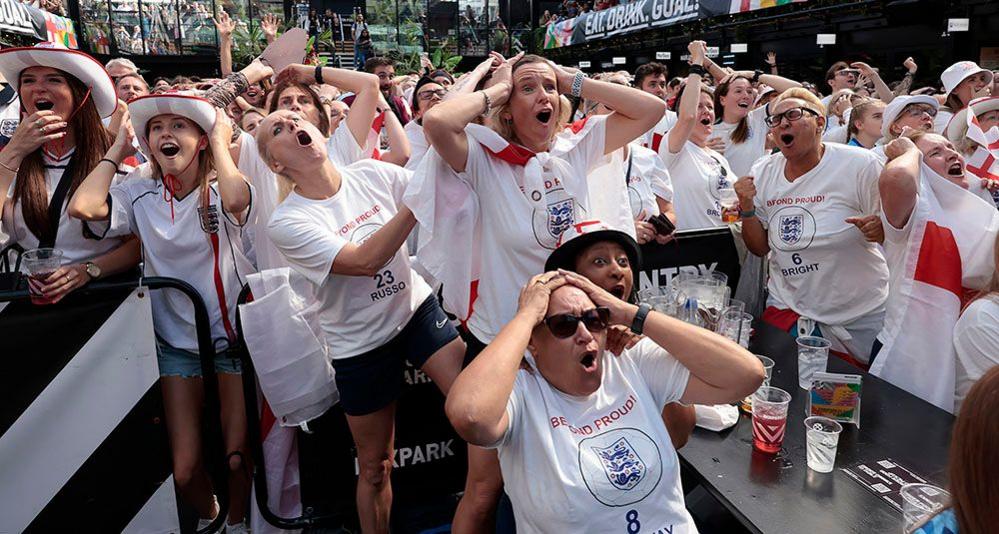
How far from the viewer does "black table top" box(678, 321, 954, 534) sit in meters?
1.68

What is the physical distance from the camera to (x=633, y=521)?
1705mm

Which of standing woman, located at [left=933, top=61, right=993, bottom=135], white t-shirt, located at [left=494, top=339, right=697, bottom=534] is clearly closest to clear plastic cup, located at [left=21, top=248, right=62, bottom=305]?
white t-shirt, located at [left=494, top=339, right=697, bottom=534]

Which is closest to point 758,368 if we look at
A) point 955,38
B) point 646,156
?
point 646,156

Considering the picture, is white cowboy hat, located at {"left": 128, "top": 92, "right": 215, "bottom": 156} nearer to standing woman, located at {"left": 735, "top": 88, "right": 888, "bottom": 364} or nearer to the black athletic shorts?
the black athletic shorts

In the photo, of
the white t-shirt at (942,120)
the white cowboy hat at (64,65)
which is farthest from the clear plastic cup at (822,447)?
the white t-shirt at (942,120)

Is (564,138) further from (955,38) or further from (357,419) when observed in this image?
(955,38)

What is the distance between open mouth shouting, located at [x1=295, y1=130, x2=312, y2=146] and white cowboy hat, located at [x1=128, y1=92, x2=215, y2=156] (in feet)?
1.87

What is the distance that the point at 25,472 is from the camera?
247cm

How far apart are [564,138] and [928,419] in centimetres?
157

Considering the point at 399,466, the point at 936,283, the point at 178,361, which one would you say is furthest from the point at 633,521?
the point at 178,361

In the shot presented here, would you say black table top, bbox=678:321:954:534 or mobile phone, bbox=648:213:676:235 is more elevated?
mobile phone, bbox=648:213:676:235

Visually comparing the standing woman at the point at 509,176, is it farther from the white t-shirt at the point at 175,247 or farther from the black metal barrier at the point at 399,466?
the white t-shirt at the point at 175,247

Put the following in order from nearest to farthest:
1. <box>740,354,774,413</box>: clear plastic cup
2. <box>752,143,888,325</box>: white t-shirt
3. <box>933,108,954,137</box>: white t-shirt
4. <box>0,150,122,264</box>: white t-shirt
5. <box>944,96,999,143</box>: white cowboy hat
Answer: <box>740,354,774,413</box>: clear plastic cup < <box>0,150,122,264</box>: white t-shirt < <box>752,143,888,325</box>: white t-shirt < <box>944,96,999,143</box>: white cowboy hat < <box>933,108,954,137</box>: white t-shirt

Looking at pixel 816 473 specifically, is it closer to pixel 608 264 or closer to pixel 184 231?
pixel 608 264
